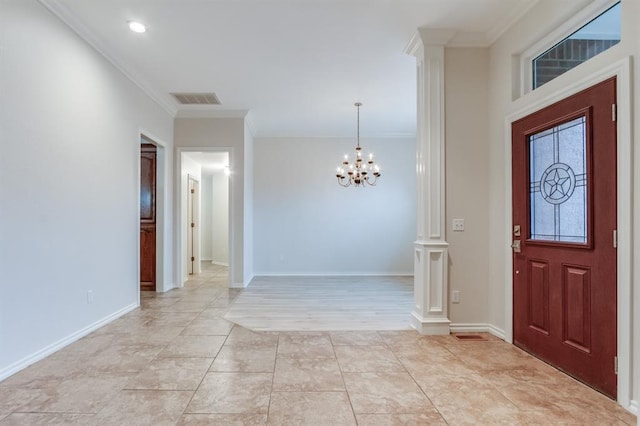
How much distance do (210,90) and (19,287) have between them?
3.31 m

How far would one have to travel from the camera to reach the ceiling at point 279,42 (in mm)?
2982

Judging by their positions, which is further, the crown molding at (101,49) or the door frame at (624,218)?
the crown molding at (101,49)

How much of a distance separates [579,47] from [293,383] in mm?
3218

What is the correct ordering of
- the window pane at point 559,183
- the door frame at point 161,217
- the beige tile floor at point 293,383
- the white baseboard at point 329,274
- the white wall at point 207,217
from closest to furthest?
the beige tile floor at point 293,383 < the window pane at point 559,183 < the door frame at point 161,217 < the white baseboard at point 329,274 < the white wall at point 207,217

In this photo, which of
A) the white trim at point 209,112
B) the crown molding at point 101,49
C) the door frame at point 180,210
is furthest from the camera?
the door frame at point 180,210

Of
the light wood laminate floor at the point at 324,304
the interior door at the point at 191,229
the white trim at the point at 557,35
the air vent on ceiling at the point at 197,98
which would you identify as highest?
the air vent on ceiling at the point at 197,98

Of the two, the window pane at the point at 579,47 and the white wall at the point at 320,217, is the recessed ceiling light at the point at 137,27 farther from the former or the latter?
the white wall at the point at 320,217

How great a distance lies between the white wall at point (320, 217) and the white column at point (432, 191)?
3798 millimetres

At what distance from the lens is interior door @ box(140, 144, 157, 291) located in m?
5.45

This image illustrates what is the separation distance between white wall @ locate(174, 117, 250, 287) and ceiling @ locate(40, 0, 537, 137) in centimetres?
48

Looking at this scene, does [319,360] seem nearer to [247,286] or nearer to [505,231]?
[505,231]

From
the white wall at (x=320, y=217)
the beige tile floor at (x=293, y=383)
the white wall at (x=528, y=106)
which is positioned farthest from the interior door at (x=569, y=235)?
the white wall at (x=320, y=217)

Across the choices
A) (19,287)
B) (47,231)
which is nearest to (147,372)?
(19,287)

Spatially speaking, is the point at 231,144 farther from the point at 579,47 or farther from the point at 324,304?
the point at 579,47
